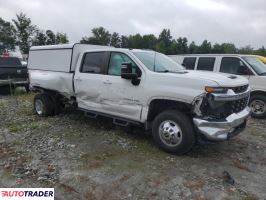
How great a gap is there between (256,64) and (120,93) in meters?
4.74

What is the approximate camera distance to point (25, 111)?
8.84 meters

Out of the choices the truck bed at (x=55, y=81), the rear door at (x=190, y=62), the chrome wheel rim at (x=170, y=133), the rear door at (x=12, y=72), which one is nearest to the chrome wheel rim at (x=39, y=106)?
the truck bed at (x=55, y=81)

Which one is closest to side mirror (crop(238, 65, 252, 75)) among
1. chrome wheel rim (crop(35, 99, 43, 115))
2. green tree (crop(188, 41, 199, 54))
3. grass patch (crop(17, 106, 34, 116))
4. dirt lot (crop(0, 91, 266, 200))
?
dirt lot (crop(0, 91, 266, 200))

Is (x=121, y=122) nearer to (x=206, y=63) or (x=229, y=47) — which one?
(x=206, y=63)

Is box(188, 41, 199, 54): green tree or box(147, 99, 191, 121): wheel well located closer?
box(147, 99, 191, 121): wheel well

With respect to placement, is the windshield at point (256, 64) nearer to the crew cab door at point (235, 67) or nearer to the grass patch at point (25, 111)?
the crew cab door at point (235, 67)

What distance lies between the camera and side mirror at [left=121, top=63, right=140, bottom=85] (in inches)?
213

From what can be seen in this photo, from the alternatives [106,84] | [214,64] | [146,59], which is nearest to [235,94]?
[146,59]

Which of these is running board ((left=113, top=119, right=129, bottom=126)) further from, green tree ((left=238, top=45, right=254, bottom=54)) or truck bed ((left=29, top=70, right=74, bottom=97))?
green tree ((left=238, top=45, right=254, bottom=54))

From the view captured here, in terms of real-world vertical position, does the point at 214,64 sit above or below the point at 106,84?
above

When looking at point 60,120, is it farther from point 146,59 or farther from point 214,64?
point 214,64

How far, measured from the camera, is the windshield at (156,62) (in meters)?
5.70

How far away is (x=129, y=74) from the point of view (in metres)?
5.45

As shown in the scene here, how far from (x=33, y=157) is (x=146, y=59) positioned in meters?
2.79
